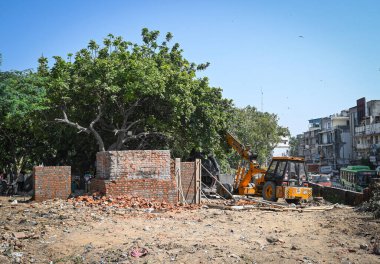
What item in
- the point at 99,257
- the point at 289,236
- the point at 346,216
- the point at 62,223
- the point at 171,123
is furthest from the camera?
the point at 171,123

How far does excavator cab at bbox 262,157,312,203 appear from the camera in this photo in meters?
17.6

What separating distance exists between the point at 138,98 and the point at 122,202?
25.6 ft

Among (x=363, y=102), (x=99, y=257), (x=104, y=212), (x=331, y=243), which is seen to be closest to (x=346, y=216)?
(x=331, y=243)

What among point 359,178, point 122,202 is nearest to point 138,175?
point 122,202

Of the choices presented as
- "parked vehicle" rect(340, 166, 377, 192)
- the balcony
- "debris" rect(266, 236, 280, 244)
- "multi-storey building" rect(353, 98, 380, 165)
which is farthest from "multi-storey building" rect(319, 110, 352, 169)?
"debris" rect(266, 236, 280, 244)

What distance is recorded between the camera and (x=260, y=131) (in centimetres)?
4650

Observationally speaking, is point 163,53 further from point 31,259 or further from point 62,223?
point 31,259

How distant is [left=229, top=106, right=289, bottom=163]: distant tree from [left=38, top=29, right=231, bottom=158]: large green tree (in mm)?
20253

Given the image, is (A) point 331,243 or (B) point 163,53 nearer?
(A) point 331,243

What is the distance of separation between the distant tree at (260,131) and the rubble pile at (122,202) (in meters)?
30.3

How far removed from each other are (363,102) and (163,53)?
4334 centimetres

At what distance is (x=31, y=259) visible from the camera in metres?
7.96

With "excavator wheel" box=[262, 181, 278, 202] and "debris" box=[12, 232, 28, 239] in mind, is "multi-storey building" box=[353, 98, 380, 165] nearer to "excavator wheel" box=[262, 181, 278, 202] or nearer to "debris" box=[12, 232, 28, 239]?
"excavator wheel" box=[262, 181, 278, 202]

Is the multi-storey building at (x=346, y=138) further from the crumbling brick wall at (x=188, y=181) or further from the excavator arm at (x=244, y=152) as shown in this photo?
the crumbling brick wall at (x=188, y=181)
